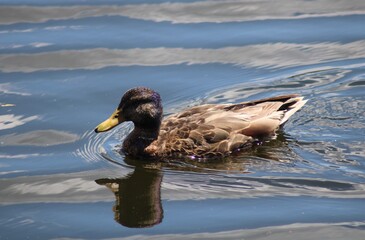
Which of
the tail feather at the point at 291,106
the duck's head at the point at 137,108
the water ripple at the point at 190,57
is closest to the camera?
the duck's head at the point at 137,108

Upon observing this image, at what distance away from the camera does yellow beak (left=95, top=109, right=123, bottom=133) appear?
1169cm

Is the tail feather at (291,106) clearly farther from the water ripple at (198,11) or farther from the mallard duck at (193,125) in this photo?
the water ripple at (198,11)

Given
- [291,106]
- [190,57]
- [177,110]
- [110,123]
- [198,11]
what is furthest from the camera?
[198,11]

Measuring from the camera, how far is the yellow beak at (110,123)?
38.3 feet

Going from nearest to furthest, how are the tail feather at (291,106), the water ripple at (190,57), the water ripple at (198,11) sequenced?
the tail feather at (291,106) < the water ripple at (190,57) < the water ripple at (198,11)

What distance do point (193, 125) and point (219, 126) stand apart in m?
0.32

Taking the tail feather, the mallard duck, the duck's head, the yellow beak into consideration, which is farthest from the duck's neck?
the tail feather

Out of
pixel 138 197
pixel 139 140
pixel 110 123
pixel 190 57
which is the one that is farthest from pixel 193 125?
pixel 190 57

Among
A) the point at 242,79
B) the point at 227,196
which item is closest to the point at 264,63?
the point at 242,79

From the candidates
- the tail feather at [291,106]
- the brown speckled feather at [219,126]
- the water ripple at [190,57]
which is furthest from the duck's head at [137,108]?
the water ripple at [190,57]

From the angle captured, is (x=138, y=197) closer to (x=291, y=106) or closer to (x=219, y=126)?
(x=219, y=126)

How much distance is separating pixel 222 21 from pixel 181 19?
606mm

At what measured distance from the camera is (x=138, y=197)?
10.7m

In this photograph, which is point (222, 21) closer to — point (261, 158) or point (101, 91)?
point (101, 91)
